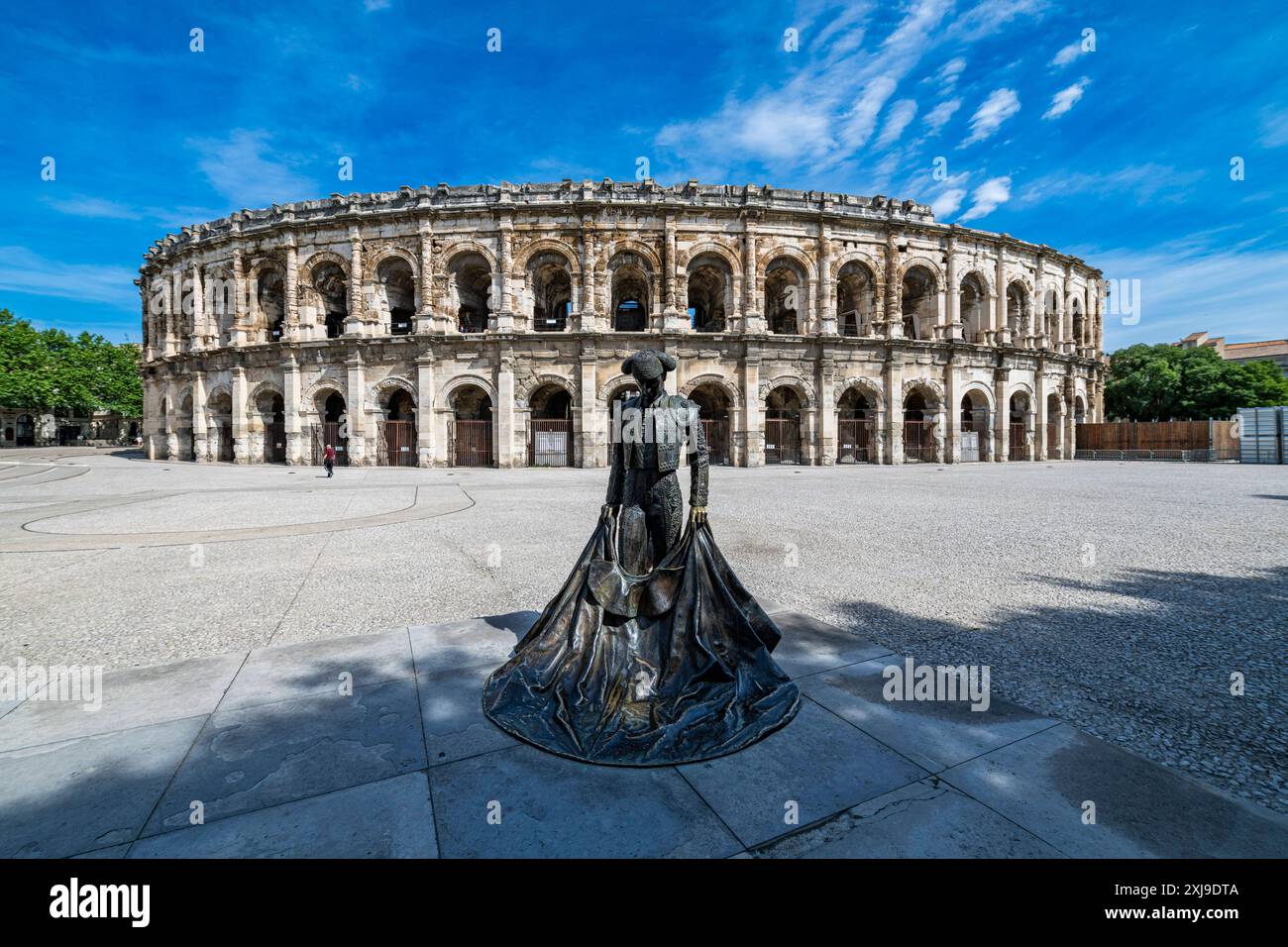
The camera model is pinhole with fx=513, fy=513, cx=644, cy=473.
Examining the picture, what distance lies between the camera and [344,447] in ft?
79.5

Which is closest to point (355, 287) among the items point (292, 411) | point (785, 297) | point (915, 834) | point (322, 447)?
point (292, 411)

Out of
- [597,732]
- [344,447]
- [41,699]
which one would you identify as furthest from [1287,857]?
[344,447]

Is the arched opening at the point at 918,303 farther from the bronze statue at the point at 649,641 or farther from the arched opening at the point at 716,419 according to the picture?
the bronze statue at the point at 649,641

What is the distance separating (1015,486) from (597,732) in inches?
632

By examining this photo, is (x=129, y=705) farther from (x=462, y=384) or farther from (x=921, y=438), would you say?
(x=921, y=438)

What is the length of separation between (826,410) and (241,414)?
2800cm

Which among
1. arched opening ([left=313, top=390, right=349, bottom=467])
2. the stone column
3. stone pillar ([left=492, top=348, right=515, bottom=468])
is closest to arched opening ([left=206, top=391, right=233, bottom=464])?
the stone column

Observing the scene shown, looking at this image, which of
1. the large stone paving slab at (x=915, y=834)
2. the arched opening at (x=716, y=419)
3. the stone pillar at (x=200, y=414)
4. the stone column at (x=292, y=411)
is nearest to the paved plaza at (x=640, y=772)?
the large stone paving slab at (x=915, y=834)

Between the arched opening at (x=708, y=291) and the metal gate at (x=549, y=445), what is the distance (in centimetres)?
775

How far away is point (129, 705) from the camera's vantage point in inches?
113

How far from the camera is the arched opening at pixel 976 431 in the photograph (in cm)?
2679

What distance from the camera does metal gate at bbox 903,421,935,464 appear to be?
25844 mm

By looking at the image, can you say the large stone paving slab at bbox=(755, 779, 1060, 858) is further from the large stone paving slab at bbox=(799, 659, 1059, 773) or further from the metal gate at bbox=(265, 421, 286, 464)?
the metal gate at bbox=(265, 421, 286, 464)
